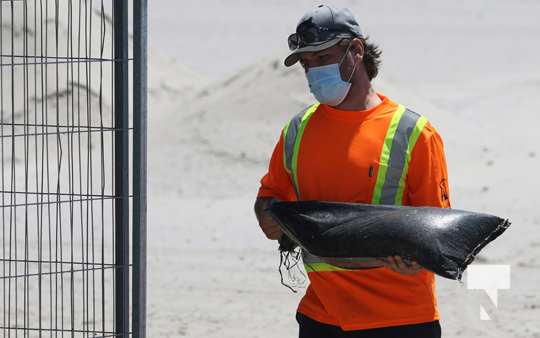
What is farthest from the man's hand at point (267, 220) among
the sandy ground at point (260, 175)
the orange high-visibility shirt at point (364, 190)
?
the sandy ground at point (260, 175)

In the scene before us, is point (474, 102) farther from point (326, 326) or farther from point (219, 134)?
point (326, 326)

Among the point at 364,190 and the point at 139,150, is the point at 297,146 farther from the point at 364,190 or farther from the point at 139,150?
the point at 139,150

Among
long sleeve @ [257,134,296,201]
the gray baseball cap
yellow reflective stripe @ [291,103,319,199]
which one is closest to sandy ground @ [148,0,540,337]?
long sleeve @ [257,134,296,201]

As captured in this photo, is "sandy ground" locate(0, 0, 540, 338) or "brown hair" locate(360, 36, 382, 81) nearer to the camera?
"brown hair" locate(360, 36, 382, 81)

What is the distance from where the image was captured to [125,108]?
18.6 feet

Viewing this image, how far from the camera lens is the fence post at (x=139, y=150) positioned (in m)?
5.56

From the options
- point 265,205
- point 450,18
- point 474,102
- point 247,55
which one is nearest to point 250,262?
point 265,205

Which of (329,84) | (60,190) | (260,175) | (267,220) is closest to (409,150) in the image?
(329,84)

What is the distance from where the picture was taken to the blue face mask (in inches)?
160

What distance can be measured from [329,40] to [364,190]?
0.51m

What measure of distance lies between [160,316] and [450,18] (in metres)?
35.6

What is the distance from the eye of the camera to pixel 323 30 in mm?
4051

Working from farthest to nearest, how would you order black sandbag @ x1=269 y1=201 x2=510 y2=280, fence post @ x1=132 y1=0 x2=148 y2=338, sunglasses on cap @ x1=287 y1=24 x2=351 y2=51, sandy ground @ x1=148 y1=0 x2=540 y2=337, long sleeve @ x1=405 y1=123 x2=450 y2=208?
sandy ground @ x1=148 y1=0 x2=540 y2=337 < fence post @ x1=132 y1=0 x2=148 y2=338 < sunglasses on cap @ x1=287 y1=24 x2=351 y2=51 < long sleeve @ x1=405 y1=123 x2=450 y2=208 < black sandbag @ x1=269 y1=201 x2=510 y2=280

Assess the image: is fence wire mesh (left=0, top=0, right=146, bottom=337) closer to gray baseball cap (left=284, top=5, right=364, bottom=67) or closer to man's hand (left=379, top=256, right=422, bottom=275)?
gray baseball cap (left=284, top=5, right=364, bottom=67)
